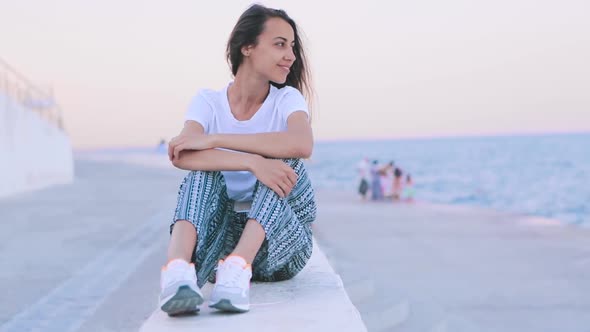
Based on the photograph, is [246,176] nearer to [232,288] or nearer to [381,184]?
[232,288]

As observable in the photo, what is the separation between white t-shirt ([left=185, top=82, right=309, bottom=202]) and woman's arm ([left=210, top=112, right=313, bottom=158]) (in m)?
0.17

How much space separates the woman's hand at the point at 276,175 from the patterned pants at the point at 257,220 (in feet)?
0.12

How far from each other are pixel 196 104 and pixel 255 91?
295mm

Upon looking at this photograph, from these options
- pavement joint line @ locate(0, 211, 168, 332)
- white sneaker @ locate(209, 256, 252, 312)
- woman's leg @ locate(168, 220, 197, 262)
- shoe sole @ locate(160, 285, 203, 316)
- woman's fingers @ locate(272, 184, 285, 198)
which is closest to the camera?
shoe sole @ locate(160, 285, 203, 316)

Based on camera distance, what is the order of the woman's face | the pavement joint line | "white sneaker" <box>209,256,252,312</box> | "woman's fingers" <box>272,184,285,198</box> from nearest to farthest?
"white sneaker" <box>209,256,252,312</box> → "woman's fingers" <box>272,184,285,198</box> → the woman's face → the pavement joint line

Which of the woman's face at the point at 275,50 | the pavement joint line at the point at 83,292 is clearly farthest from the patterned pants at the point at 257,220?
the pavement joint line at the point at 83,292

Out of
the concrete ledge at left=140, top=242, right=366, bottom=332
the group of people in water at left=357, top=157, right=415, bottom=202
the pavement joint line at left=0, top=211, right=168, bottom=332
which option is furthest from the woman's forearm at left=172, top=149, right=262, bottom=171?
the group of people in water at left=357, top=157, right=415, bottom=202

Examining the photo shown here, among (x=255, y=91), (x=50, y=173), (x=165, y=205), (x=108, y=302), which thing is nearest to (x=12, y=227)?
(x=165, y=205)

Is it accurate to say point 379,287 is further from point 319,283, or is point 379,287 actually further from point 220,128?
point 220,128

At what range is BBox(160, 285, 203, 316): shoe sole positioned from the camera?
7.24 ft

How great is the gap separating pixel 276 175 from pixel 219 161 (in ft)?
0.87

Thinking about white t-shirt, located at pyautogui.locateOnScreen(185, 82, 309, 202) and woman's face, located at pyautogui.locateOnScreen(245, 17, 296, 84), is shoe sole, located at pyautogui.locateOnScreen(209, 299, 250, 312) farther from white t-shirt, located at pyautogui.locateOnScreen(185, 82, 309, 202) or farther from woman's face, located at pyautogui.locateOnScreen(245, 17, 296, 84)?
woman's face, located at pyautogui.locateOnScreen(245, 17, 296, 84)

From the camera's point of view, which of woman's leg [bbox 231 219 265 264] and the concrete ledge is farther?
woman's leg [bbox 231 219 265 264]

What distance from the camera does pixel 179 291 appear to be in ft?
7.26
